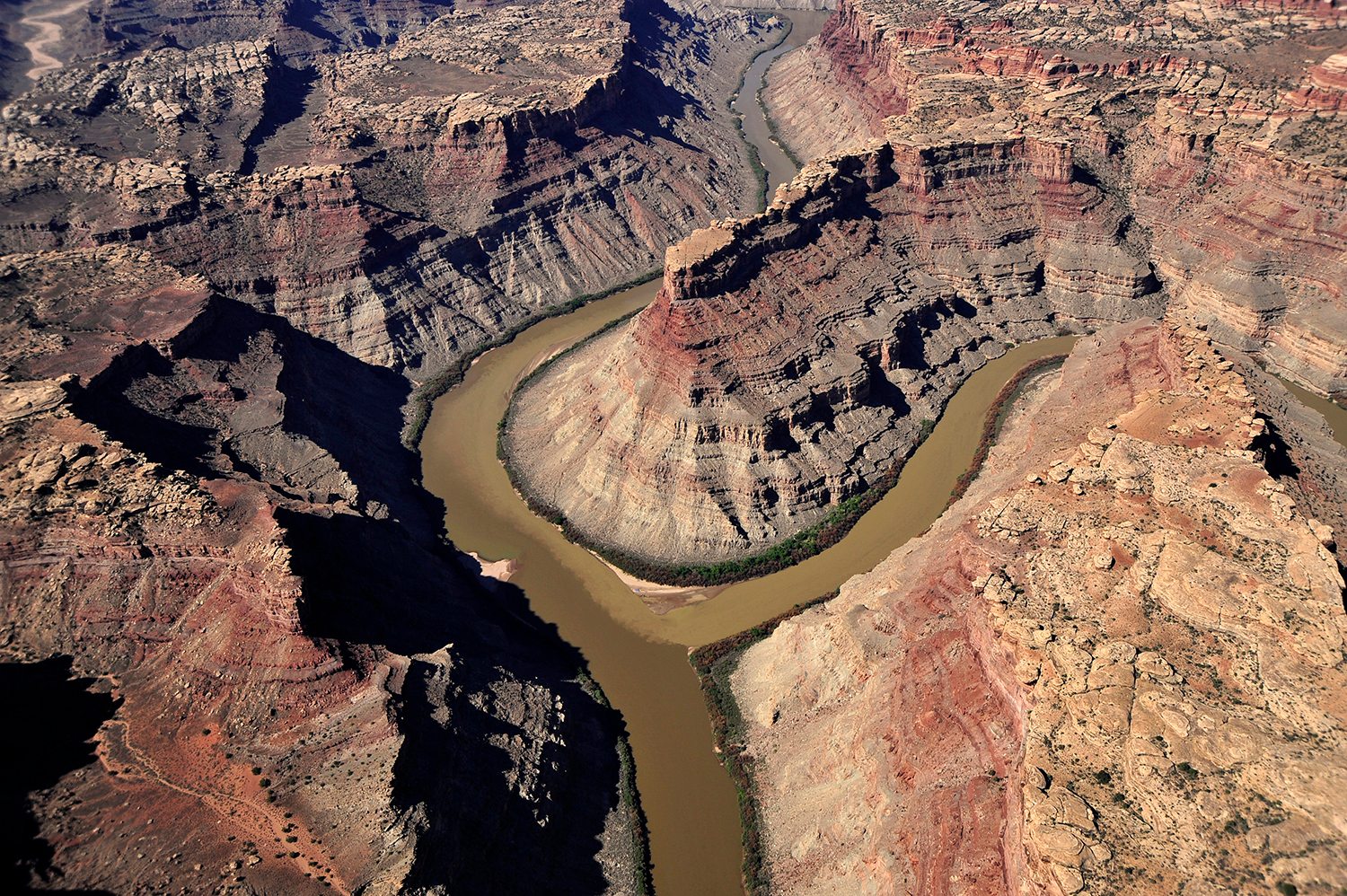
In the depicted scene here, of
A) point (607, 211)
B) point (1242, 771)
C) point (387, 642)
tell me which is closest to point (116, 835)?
point (387, 642)

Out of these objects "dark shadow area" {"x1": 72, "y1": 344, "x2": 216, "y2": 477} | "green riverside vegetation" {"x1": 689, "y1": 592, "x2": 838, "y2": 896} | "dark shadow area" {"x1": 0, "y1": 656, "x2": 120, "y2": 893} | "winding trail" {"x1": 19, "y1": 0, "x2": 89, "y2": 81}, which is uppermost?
"winding trail" {"x1": 19, "y1": 0, "x2": 89, "y2": 81}

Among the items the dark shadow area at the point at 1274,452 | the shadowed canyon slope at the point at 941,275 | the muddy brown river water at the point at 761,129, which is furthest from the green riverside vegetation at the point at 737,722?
the muddy brown river water at the point at 761,129

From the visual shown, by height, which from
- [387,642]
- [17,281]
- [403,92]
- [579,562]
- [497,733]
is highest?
[403,92]

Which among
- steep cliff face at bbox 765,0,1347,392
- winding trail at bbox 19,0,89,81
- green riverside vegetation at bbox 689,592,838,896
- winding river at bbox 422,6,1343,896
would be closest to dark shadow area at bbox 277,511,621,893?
winding river at bbox 422,6,1343,896

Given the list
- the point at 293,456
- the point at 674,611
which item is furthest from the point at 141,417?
the point at 674,611

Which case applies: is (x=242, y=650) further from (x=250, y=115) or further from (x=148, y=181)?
(x=250, y=115)

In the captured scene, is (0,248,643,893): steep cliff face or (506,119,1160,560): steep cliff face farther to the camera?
(506,119,1160,560): steep cliff face

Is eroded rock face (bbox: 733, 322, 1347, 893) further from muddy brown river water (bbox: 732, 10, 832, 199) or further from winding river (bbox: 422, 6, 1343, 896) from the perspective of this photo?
muddy brown river water (bbox: 732, 10, 832, 199)
